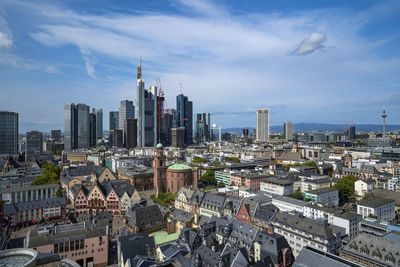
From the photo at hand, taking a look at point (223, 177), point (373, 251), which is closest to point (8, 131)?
point (223, 177)

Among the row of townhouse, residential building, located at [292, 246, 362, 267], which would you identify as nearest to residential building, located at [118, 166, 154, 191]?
the row of townhouse

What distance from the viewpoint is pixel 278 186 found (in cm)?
8794

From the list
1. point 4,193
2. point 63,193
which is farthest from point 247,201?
point 4,193

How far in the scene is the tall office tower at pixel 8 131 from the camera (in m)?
170

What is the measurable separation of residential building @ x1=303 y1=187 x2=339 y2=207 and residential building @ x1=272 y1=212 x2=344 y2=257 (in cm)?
3022

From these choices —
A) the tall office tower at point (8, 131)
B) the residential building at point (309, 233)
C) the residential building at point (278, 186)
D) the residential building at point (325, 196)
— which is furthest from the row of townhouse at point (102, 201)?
the tall office tower at point (8, 131)

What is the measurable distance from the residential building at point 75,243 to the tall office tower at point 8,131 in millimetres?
155005

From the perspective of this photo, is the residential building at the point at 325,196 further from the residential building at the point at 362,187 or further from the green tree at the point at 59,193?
the green tree at the point at 59,193

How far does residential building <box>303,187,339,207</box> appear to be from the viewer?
7825 centimetres

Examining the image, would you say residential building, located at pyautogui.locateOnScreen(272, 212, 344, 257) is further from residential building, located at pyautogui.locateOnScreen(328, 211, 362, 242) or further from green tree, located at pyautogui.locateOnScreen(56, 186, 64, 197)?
green tree, located at pyautogui.locateOnScreen(56, 186, 64, 197)

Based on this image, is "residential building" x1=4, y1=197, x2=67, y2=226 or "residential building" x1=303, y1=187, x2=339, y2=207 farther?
"residential building" x1=303, y1=187, x2=339, y2=207

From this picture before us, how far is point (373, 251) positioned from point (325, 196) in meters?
40.2

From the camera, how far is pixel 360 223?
181ft

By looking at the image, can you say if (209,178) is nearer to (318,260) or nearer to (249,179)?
(249,179)
